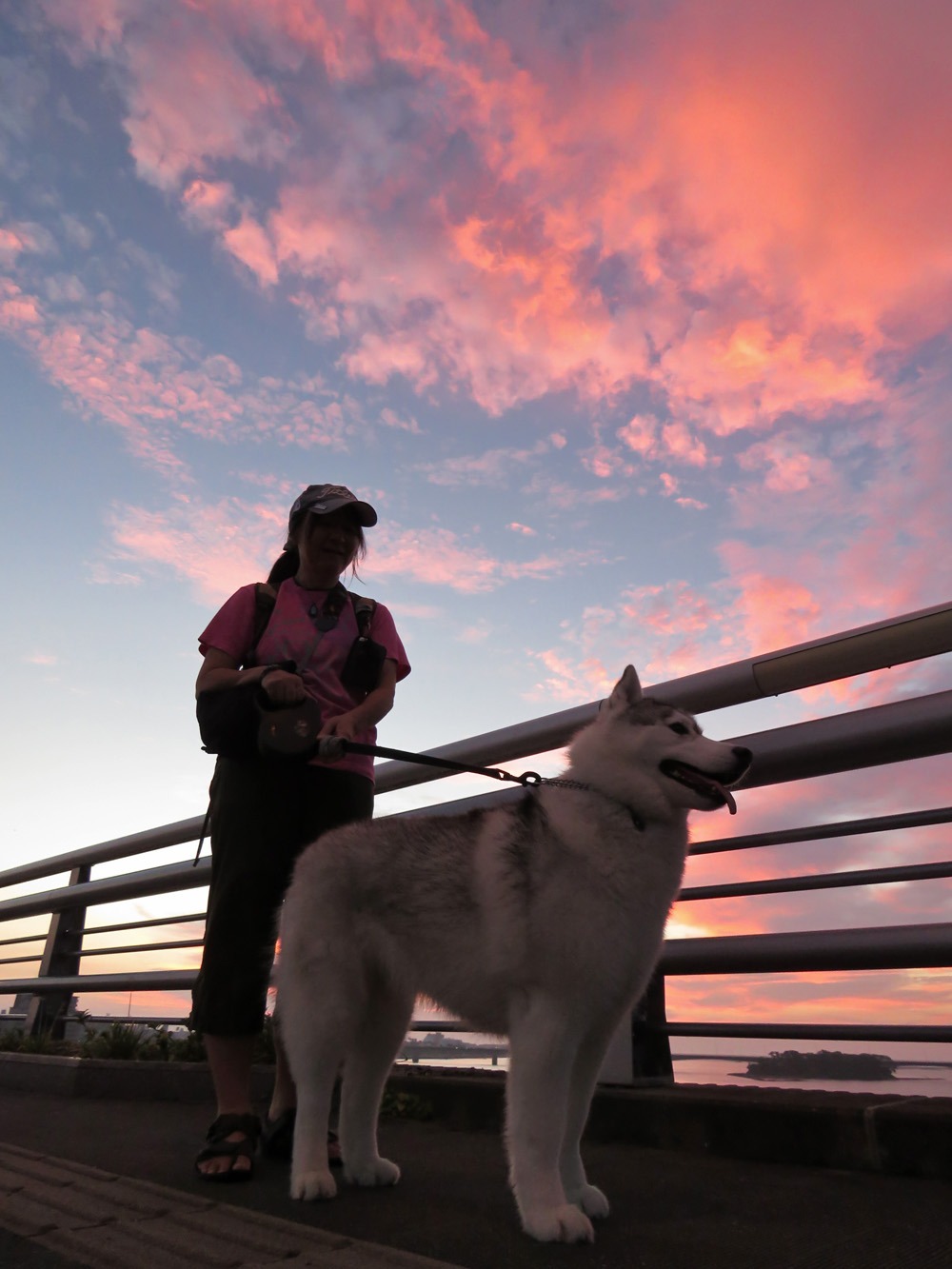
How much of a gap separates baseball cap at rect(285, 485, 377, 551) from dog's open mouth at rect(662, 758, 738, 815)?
5.66ft

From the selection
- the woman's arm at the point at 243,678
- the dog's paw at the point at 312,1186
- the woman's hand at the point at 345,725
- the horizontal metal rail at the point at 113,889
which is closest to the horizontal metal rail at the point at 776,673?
the woman's arm at the point at 243,678

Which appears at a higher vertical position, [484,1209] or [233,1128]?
[233,1128]

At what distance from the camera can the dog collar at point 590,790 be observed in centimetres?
260

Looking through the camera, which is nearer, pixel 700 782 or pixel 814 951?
pixel 700 782

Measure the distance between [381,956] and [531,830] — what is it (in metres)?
0.64

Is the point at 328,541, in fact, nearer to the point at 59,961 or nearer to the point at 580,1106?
the point at 580,1106

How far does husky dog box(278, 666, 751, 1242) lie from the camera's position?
2.32 m

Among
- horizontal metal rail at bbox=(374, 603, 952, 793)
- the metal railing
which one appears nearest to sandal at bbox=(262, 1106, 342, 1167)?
the metal railing

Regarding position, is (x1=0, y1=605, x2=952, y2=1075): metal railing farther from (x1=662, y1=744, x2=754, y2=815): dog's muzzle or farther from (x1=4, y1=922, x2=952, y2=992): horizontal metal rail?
(x1=662, y1=744, x2=754, y2=815): dog's muzzle

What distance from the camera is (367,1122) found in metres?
2.84

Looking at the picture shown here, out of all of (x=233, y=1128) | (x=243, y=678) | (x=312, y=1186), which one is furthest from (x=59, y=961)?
(x=312, y=1186)

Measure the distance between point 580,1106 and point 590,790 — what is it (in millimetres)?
907

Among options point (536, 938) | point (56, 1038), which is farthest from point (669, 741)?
point (56, 1038)

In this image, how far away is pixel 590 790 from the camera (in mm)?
2711
